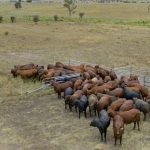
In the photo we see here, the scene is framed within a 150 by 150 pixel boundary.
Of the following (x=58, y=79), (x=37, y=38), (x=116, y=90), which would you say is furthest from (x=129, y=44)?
(x=116, y=90)

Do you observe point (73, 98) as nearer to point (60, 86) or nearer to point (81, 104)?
point (81, 104)

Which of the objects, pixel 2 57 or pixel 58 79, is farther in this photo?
pixel 2 57

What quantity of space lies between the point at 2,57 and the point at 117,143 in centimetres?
1608

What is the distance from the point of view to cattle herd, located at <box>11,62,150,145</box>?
1434cm

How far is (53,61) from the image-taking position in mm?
26766

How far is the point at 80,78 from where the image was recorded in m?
19.3

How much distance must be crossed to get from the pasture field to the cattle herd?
43 cm

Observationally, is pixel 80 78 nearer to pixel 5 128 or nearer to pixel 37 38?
pixel 5 128

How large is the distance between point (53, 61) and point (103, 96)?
10983 mm

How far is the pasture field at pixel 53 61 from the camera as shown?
1391 cm

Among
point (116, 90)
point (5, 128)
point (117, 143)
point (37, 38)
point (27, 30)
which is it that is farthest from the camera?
point (27, 30)

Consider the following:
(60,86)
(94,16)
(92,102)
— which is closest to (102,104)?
(92,102)

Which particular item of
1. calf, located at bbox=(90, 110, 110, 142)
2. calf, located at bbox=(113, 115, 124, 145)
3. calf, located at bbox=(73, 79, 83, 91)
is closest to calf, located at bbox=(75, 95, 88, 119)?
calf, located at bbox=(90, 110, 110, 142)

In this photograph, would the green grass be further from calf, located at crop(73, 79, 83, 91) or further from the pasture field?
calf, located at crop(73, 79, 83, 91)
